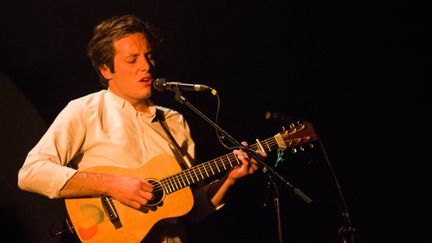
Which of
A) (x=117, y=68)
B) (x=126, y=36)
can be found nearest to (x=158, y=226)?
(x=117, y=68)

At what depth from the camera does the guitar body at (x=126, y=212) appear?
212 cm

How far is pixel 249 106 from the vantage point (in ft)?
10.8

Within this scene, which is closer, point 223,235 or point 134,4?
point 134,4

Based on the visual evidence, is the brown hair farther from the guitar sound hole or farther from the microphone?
the guitar sound hole

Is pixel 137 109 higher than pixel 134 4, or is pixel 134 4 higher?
pixel 134 4

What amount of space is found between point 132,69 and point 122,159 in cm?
54

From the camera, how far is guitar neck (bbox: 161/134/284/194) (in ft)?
7.47

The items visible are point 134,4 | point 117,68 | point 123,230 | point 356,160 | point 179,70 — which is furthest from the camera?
point 356,160

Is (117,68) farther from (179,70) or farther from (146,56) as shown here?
(179,70)

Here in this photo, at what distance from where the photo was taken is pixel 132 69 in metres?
2.49

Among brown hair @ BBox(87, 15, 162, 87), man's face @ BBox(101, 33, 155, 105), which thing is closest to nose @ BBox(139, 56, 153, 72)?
man's face @ BBox(101, 33, 155, 105)

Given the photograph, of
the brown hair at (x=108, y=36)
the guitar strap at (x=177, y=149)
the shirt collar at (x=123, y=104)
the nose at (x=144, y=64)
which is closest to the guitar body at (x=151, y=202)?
the guitar strap at (x=177, y=149)

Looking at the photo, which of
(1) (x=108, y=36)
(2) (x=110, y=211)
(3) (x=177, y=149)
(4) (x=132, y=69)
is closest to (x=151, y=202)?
(2) (x=110, y=211)

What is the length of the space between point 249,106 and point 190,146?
0.76m
